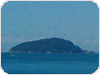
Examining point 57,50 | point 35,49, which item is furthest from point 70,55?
point 35,49

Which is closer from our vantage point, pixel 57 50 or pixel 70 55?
pixel 57 50

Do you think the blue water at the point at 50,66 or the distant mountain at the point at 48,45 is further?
the distant mountain at the point at 48,45

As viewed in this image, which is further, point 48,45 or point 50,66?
point 48,45

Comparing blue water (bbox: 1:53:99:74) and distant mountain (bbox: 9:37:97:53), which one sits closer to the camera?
blue water (bbox: 1:53:99:74)

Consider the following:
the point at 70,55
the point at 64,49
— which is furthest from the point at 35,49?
the point at 70,55

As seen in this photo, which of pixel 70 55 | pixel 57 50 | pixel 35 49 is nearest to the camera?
pixel 35 49

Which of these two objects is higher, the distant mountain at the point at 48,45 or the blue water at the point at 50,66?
the distant mountain at the point at 48,45

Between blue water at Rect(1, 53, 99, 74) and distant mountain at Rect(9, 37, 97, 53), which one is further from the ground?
distant mountain at Rect(9, 37, 97, 53)

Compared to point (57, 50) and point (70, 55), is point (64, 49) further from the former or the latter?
point (70, 55)

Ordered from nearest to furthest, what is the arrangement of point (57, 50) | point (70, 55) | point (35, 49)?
point (35, 49), point (57, 50), point (70, 55)

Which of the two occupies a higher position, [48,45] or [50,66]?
[48,45]
